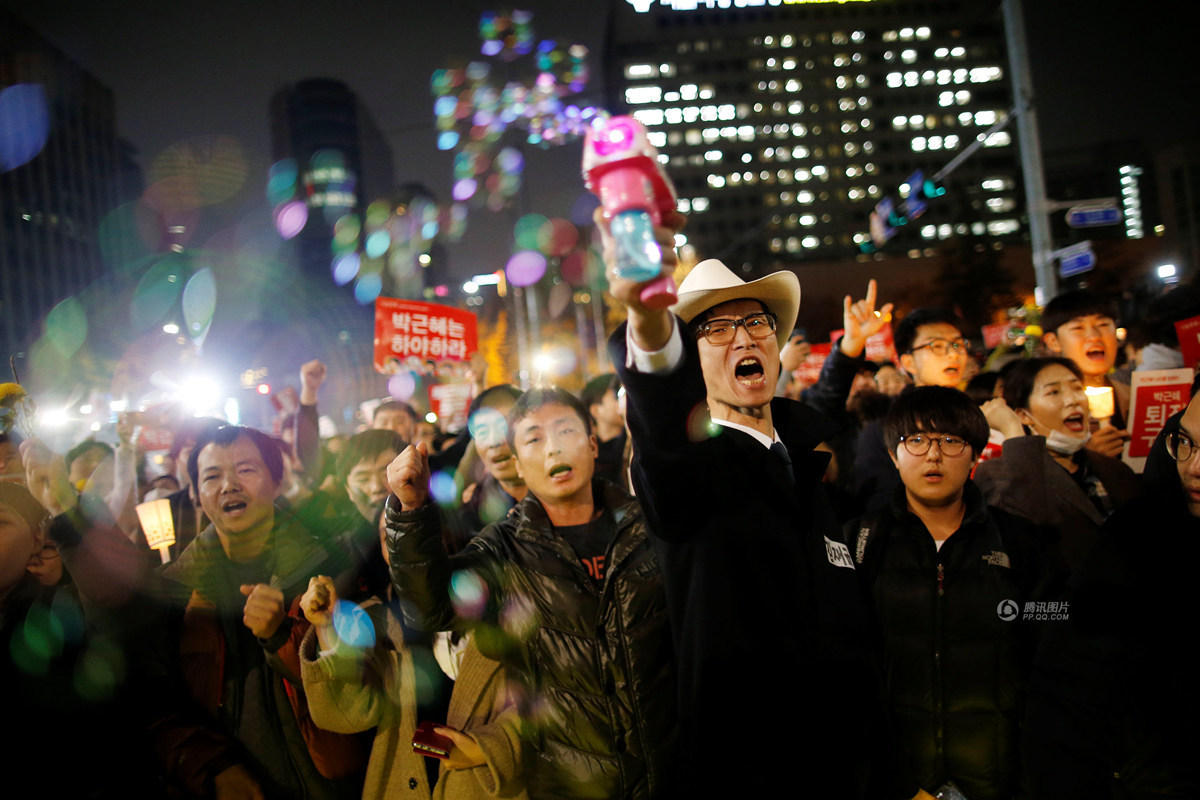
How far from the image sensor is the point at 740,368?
209 centimetres

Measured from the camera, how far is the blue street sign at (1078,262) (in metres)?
10.5

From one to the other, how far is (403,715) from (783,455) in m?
1.89

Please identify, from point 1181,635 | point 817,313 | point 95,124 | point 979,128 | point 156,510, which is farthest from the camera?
point 979,128

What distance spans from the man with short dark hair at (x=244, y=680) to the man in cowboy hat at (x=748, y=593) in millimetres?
1736

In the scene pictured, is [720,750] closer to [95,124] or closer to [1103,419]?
[1103,419]

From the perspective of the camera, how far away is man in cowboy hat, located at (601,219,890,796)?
1.77m

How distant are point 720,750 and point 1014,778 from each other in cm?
145

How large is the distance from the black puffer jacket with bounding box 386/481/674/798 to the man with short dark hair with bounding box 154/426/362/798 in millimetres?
779

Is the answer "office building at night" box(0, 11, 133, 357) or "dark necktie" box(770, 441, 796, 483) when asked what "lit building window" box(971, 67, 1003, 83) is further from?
"dark necktie" box(770, 441, 796, 483)

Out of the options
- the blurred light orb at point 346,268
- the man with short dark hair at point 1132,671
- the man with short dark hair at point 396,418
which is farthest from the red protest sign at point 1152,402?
the blurred light orb at point 346,268

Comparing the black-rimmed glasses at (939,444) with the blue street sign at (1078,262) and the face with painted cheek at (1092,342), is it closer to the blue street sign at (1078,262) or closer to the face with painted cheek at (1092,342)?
the face with painted cheek at (1092,342)

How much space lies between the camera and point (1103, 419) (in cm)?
441

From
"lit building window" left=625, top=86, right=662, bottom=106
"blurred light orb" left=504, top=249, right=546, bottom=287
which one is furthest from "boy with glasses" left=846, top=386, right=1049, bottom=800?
"lit building window" left=625, top=86, right=662, bottom=106

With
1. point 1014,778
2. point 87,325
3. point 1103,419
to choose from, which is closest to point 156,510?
point 1014,778
